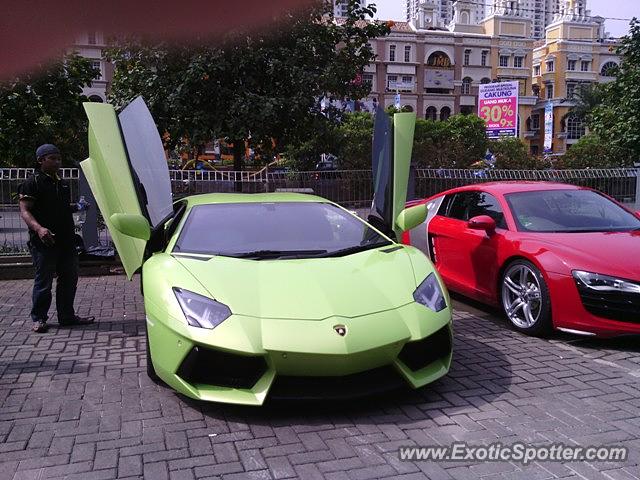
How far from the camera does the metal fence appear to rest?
8.37 meters

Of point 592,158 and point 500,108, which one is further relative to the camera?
point 500,108

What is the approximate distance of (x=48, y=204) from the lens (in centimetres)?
525

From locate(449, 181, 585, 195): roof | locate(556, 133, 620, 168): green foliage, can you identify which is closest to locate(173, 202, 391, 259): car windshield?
locate(449, 181, 585, 195): roof

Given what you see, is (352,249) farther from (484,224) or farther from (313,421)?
(484,224)

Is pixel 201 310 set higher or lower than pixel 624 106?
lower

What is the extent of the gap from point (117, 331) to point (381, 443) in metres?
3.25

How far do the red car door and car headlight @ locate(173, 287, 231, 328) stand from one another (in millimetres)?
3130

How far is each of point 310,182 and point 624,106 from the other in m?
7.24

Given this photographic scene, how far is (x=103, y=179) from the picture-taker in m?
4.86

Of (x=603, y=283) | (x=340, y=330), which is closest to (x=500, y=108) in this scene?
(x=603, y=283)

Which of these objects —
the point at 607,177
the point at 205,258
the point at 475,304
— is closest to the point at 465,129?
the point at 607,177

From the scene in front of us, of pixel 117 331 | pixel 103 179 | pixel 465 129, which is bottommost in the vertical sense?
pixel 117 331

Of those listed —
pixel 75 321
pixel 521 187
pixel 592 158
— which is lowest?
pixel 75 321

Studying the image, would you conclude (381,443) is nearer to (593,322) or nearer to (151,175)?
(593,322)
